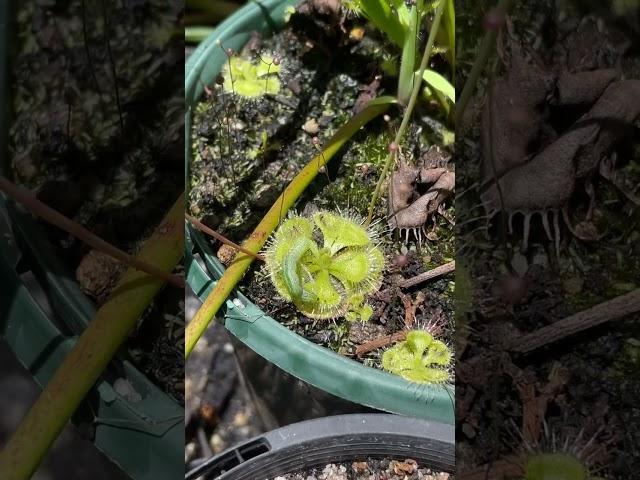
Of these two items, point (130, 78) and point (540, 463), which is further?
point (540, 463)

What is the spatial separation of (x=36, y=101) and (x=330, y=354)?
381 millimetres

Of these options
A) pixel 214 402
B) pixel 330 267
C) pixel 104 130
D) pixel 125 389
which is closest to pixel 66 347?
pixel 125 389

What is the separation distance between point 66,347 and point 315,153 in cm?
40

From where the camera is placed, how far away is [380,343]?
0.69 meters

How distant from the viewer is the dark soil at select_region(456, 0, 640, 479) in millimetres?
600

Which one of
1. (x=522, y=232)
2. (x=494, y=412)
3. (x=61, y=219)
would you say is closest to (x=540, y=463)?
(x=494, y=412)

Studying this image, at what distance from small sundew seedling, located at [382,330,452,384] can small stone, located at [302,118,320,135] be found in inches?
11.7

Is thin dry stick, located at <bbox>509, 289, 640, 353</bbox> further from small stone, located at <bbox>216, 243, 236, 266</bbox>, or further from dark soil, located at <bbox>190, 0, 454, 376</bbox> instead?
small stone, located at <bbox>216, 243, 236, 266</bbox>

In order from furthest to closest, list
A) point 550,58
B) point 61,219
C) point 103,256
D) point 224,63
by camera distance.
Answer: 1. point 224,63
2. point 550,58
3. point 103,256
4. point 61,219

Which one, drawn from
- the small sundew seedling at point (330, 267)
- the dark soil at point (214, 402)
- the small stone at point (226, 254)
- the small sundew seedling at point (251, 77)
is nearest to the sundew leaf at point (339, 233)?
the small sundew seedling at point (330, 267)

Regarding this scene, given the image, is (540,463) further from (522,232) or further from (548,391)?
(522,232)

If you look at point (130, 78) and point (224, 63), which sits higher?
point (224, 63)

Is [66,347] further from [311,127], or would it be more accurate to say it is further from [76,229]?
[311,127]

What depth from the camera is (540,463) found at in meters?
0.60
